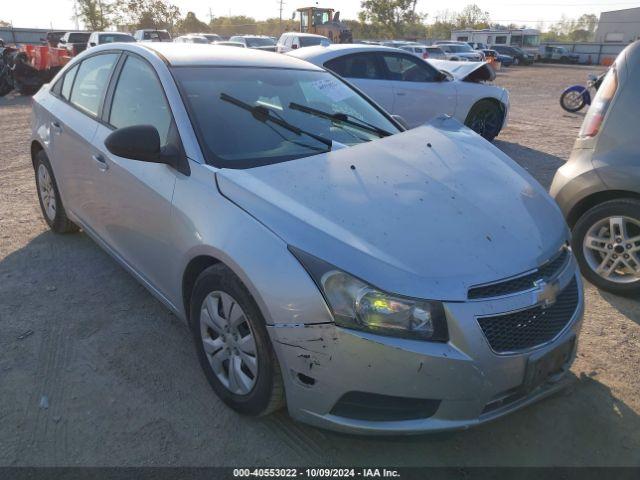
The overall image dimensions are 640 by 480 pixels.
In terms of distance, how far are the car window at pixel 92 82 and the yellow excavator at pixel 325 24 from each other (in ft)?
91.7

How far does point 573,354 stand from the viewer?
2307 millimetres

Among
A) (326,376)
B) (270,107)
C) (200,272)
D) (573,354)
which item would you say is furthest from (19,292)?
(573,354)

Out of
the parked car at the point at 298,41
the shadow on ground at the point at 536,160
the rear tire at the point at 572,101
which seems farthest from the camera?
the parked car at the point at 298,41

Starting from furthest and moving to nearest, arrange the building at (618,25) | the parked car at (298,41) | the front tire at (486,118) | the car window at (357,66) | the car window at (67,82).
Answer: the building at (618,25) → the parked car at (298,41) → the front tire at (486,118) → the car window at (357,66) → the car window at (67,82)

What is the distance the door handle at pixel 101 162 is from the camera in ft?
10.5

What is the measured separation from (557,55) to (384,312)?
172 ft

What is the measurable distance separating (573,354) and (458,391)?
2.43ft

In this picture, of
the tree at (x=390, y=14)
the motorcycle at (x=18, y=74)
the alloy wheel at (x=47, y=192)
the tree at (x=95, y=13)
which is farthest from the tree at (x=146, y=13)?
the alloy wheel at (x=47, y=192)

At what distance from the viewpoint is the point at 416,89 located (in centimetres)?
808

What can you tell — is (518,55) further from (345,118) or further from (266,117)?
(266,117)

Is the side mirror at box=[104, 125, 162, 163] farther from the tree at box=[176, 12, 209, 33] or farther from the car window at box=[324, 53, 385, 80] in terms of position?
the tree at box=[176, 12, 209, 33]

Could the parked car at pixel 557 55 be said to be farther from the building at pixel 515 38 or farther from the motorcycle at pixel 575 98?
the motorcycle at pixel 575 98

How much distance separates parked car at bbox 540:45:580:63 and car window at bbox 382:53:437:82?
4534cm

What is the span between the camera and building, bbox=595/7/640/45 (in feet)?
217
